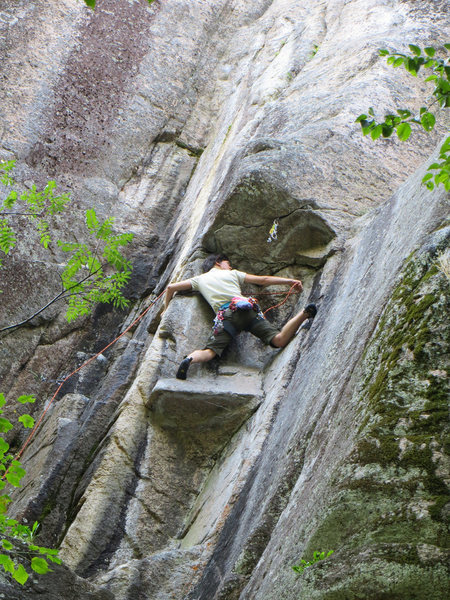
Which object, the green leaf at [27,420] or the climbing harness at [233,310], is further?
the climbing harness at [233,310]

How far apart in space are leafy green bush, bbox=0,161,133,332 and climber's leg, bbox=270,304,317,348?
2.06m

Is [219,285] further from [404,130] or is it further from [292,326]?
[404,130]

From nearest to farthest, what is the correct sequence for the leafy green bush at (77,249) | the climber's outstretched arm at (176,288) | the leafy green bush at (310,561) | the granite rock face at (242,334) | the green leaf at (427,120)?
the leafy green bush at (310,561) < the granite rock face at (242,334) < the green leaf at (427,120) < the climber's outstretched arm at (176,288) < the leafy green bush at (77,249)

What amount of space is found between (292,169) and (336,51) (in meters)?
3.09

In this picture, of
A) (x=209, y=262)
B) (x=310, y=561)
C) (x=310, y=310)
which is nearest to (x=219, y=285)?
(x=209, y=262)

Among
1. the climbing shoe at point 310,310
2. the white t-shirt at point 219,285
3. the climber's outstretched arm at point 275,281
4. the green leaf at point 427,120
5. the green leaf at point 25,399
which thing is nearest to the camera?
the green leaf at point 25,399

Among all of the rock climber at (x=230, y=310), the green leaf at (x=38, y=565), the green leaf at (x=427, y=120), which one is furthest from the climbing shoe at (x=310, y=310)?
the green leaf at (x=38, y=565)

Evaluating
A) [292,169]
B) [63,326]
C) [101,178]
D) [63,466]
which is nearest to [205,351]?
[63,466]

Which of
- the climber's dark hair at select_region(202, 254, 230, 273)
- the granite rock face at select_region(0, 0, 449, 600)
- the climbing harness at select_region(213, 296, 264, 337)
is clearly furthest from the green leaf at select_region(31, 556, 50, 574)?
the climber's dark hair at select_region(202, 254, 230, 273)

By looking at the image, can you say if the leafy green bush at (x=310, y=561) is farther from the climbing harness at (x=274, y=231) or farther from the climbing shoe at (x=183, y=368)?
the climbing harness at (x=274, y=231)

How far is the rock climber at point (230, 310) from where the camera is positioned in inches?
288

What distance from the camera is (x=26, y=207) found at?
10664 mm

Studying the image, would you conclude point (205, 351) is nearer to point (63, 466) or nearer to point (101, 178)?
point (63, 466)

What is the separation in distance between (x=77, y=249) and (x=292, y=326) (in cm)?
436
